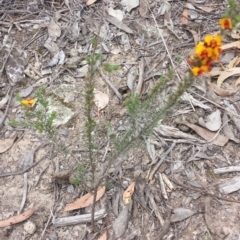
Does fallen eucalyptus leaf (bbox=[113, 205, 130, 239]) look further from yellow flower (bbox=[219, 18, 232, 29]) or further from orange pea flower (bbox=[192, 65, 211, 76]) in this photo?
yellow flower (bbox=[219, 18, 232, 29])

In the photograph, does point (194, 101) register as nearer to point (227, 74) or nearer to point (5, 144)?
point (227, 74)

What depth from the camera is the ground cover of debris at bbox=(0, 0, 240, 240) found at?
2354mm

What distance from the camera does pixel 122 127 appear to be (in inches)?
105

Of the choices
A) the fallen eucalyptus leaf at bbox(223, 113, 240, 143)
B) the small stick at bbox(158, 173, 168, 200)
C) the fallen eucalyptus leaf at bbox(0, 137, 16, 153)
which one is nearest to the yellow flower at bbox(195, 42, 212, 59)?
the small stick at bbox(158, 173, 168, 200)

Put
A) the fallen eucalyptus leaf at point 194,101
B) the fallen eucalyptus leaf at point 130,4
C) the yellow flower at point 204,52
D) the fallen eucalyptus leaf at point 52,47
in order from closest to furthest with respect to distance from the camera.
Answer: the yellow flower at point 204,52
the fallen eucalyptus leaf at point 194,101
the fallen eucalyptus leaf at point 52,47
the fallen eucalyptus leaf at point 130,4

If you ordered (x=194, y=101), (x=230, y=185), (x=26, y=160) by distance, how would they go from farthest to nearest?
1. (x=194, y=101)
2. (x=26, y=160)
3. (x=230, y=185)

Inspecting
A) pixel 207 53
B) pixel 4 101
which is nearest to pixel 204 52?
pixel 207 53

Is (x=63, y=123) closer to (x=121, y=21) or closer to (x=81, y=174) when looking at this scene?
(x=81, y=174)

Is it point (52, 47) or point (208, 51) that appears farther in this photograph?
point (52, 47)

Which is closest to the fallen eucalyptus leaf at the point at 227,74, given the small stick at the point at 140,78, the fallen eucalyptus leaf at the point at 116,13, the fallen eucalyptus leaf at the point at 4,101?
the small stick at the point at 140,78

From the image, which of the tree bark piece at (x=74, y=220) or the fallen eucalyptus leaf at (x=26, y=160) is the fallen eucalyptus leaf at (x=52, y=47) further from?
the tree bark piece at (x=74, y=220)

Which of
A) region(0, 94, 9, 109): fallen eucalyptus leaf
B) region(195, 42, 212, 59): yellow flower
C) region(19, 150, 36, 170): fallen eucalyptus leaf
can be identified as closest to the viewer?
region(195, 42, 212, 59): yellow flower

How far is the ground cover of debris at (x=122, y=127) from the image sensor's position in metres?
2.35

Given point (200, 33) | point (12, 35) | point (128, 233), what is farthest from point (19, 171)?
point (200, 33)
